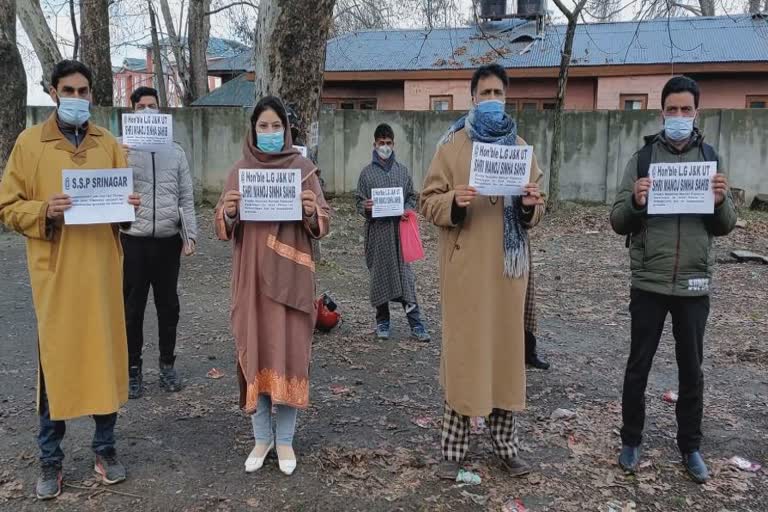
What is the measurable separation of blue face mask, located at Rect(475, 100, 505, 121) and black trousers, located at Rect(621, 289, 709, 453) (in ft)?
4.40

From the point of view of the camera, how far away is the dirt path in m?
3.91

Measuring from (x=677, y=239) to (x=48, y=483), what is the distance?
12.5ft

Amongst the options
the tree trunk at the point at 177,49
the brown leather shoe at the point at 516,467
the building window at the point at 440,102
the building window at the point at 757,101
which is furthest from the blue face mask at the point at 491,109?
the tree trunk at the point at 177,49

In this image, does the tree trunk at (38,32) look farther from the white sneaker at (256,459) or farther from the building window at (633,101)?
the building window at (633,101)

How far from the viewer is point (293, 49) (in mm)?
9039

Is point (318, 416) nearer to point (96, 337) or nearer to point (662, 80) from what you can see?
point (96, 337)

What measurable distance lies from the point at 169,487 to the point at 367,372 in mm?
2432

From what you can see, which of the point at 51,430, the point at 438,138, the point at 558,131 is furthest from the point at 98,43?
the point at 51,430

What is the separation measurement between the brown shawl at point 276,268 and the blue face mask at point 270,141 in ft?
0.10

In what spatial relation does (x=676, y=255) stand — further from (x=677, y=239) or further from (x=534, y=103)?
(x=534, y=103)

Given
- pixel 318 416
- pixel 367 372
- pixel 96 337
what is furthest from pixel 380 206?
pixel 96 337

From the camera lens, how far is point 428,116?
15.9 meters

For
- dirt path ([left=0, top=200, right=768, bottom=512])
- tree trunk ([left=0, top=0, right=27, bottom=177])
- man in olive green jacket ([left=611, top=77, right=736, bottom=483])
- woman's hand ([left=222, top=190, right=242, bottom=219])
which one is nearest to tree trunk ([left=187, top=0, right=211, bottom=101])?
tree trunk ([left=0, top=0, right=27, bottom=177])

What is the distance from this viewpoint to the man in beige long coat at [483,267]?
3.87 meters
